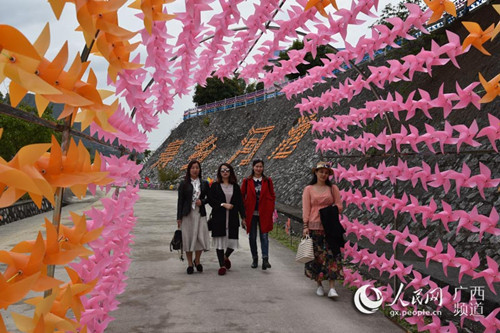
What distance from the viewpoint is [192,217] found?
6.16 metres

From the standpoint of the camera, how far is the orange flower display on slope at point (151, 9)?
3.37 ft

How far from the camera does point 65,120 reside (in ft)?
3.73

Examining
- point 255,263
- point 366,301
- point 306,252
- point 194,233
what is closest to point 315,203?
point 306,252

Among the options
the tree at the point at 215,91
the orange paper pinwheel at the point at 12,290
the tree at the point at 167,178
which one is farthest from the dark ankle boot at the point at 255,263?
the tree at the point at 215,91

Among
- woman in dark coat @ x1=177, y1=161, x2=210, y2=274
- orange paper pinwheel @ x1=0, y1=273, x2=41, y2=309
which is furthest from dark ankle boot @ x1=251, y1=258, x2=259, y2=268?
orange paper pinwheel @ x1=0, y1=273, x2=41, y2=309

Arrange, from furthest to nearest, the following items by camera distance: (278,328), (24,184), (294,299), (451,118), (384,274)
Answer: (451,118)
(384,274)
(294,299)
(278,328)
(24,184)

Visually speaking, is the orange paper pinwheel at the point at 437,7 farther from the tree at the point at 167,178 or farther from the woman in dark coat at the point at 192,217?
the tree at the point at 167,178

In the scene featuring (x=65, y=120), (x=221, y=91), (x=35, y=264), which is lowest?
(x=35, y=264)

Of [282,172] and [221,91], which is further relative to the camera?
[221,91]

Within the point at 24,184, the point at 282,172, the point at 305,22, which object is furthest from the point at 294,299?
the point at 282,172

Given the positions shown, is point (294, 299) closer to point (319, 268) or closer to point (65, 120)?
point (319, 268)

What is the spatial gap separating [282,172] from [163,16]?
54.0 ft

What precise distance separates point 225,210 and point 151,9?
543 cm

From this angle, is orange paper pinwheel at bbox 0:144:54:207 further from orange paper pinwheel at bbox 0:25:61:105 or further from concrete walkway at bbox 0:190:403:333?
concrete walkway at bbox 0:190:403:333
